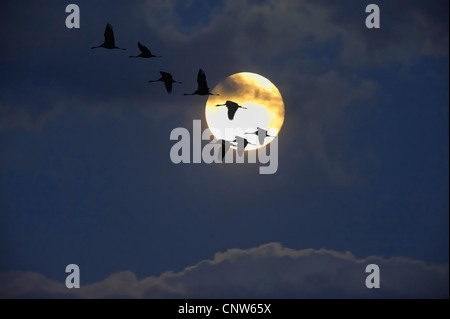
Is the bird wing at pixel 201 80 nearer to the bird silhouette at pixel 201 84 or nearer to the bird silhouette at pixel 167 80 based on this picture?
the bird silhouette at pixel 201 84

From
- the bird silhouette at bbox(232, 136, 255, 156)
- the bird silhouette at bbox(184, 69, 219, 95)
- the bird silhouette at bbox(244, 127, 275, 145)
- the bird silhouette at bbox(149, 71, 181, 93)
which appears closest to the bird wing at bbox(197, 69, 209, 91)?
the bird silhouette at bbox(184, 69, 219, 95)

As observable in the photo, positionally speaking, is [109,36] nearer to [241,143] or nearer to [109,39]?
[109,39]

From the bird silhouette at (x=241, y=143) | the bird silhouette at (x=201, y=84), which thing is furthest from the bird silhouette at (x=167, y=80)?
the bird silhouette at (x=241, y=143)

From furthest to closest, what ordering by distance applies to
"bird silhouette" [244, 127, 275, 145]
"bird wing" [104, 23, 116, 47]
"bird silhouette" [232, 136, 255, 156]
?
"bird silhouette" [244, 127, 275, 145] → "bird silhouette" [232, 136, 255, 156] → "bird wing" [104, 23, 116, 47]

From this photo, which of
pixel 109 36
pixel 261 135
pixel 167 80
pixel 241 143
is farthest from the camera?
pixel 261 135

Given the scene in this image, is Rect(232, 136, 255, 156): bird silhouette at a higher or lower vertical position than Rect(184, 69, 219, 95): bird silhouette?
lower

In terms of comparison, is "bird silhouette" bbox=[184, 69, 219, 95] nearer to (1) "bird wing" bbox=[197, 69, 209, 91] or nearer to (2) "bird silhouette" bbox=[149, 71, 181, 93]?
(1) "bird wing" bbox=[197, 69, 209, 91]

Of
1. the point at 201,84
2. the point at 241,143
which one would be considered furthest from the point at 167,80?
the point at 241,143
